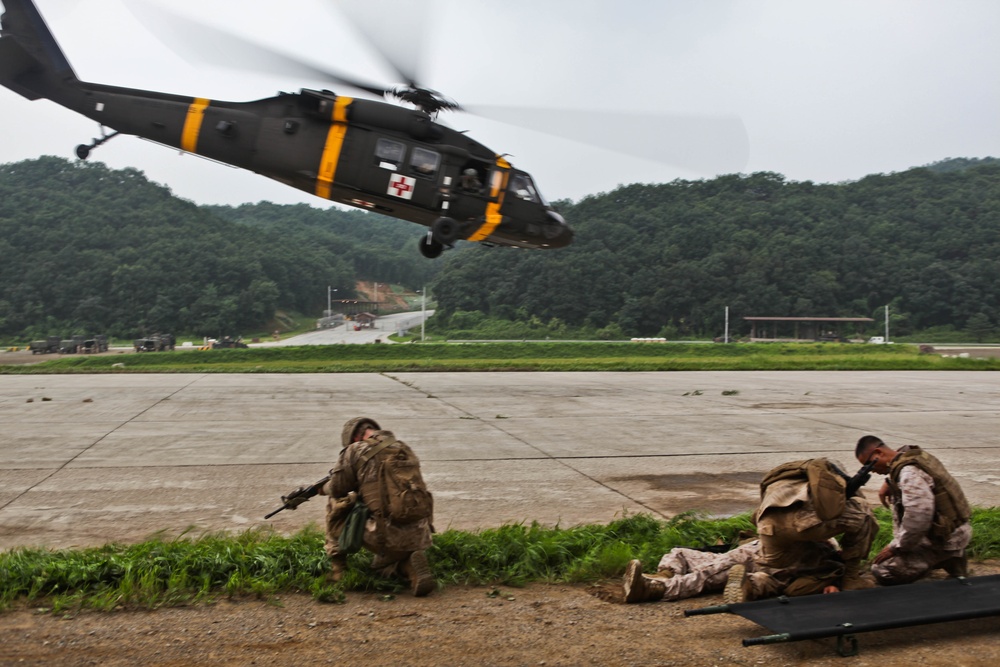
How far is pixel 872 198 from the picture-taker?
7744cm

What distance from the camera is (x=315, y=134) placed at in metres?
12.9

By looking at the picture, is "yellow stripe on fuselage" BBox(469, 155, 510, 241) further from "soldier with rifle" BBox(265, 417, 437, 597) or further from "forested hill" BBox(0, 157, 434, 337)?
"forested hill" BBox(0, 157, 434, 337)

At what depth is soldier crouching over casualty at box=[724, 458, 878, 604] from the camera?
4195 mm

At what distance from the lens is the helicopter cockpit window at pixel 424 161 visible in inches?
519

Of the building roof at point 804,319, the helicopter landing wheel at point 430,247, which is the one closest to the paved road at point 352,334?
the building roof at point 804,319

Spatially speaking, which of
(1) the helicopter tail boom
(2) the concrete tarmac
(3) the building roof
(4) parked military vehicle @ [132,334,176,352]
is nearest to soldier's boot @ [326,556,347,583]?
(2) the concrete tarmac

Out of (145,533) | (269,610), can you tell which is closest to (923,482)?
(269,610)

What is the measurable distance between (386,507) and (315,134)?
967cm

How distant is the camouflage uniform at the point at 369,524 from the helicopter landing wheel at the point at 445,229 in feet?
29.6

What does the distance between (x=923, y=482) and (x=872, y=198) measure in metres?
82.3

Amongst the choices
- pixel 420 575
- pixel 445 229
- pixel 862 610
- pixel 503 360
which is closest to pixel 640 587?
pixel 862 610

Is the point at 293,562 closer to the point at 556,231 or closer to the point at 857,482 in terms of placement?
the point at 857,482

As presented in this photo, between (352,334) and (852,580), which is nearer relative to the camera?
(852,580)

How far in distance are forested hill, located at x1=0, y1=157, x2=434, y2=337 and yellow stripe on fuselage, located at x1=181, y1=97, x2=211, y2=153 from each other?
146ft
